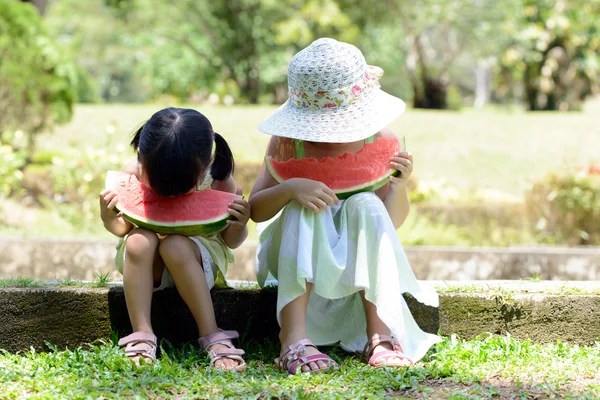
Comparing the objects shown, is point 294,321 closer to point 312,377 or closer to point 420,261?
point 312,377

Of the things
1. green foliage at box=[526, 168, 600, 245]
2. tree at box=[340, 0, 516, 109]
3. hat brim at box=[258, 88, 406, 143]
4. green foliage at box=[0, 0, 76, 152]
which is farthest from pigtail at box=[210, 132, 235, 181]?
tree at box=[340, 0, 516, 109]

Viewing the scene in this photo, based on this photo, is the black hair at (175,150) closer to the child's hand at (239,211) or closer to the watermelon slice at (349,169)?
the child's hand at (239,211)

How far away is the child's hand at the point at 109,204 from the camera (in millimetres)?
3348

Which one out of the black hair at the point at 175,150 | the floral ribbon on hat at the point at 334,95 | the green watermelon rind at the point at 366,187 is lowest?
the green watermelon rind at the point at 366,187

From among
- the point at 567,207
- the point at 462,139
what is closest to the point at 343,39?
the point at 462,139

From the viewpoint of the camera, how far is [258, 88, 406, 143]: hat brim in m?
3.35

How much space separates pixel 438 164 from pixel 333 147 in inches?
430

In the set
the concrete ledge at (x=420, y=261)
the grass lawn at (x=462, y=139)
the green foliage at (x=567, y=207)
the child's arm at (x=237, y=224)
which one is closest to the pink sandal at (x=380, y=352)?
the child's arm at (x=237, y=224)

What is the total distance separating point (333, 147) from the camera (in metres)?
3.60

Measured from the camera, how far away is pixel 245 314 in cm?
362

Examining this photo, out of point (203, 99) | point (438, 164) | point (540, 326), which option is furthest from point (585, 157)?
point (203, 99)

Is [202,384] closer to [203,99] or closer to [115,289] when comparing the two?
[115,289]

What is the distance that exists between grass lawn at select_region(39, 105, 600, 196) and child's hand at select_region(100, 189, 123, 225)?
8.60 meters

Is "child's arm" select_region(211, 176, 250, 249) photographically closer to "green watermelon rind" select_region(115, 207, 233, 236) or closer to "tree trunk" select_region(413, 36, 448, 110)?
"green watermelon rind" select_region(115, 207, 233, 236)
